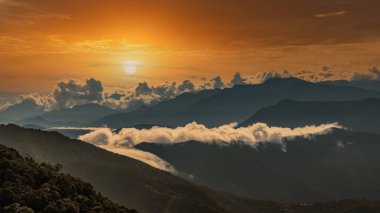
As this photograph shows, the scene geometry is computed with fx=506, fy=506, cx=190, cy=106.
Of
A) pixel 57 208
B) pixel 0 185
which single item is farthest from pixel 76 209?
pixel 0 185

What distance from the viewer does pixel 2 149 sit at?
173m

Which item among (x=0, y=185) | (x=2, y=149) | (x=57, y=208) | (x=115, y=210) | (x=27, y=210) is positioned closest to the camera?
(x=27, y=210)

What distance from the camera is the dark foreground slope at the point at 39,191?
5217 inches

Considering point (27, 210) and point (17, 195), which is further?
point (17, 195)

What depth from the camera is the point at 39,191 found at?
138000 millimetres

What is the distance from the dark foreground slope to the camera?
5217 inches

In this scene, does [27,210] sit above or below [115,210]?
above

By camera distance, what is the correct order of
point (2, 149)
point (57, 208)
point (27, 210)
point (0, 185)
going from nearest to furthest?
point (27, 210), point (57, 208), point (0, 185), point (2, 149)

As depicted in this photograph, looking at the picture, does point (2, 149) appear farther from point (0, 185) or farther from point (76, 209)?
point (76, 209)

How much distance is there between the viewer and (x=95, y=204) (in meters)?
147

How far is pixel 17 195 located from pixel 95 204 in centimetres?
2305

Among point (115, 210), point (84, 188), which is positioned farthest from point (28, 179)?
point (115, 210)

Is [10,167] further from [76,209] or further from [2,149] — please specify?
[76,209]

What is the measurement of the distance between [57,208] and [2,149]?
53.7 meters
